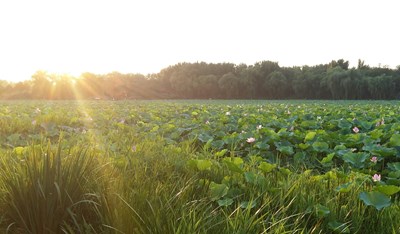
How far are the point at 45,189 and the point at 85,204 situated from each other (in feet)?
0.73

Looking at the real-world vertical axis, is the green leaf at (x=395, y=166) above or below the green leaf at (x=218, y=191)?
below

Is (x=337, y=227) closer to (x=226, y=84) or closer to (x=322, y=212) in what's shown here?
(x=322, y=212)

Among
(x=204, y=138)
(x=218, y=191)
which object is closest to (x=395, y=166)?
(x=218, y=191)

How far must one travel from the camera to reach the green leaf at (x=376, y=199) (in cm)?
203

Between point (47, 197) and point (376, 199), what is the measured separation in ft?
5.61

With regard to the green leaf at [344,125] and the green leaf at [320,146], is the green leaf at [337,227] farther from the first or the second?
the green leaf at [344,125]

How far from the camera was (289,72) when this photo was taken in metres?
58.7

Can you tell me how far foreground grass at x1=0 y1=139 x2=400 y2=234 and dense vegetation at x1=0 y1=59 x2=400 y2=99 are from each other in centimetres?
4579

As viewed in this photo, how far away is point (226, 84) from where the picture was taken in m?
56.6

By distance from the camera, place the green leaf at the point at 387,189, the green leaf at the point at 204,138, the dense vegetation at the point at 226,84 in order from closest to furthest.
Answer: the green leaf at the point at 387,189 < the green leaf at the point at 204,138 < the dense vegetation at the point at 226,84

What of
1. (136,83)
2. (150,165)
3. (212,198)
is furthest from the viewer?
(136,83)

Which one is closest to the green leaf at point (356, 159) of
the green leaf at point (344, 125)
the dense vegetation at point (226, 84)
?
the green leaf at point (344, 125)

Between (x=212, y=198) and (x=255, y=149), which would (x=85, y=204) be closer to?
(x=212, y=198)

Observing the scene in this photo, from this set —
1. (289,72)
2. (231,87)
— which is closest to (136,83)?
(231,87)
